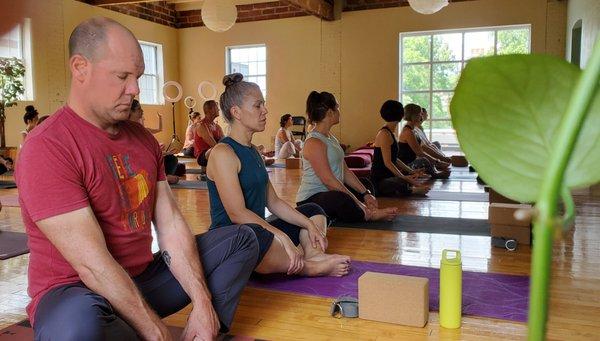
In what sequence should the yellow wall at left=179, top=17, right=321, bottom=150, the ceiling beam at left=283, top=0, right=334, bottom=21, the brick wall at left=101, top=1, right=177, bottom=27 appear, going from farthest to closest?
the yellow wall at left=179, top=17, right=321, bottom=150, the brick wall at left=101, top=1, right=177, bottom=27, the ceiling beam at left=283, top=0, right=334, bottom=21

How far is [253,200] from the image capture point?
2551mm

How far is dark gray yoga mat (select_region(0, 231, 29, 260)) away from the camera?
10.4 feet

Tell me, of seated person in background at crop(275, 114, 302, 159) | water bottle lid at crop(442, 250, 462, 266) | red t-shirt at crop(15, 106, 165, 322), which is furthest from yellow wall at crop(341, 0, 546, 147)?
red t-shirt at crop(15, 106, 165, 322)

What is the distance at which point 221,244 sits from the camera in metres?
1.87

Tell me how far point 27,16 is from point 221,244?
8.41 metres

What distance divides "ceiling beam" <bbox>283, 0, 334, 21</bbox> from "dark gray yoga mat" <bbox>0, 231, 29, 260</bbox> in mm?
6176

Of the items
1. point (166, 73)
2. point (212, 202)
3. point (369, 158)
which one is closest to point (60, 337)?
point (212, 202)

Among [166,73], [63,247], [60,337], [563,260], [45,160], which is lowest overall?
[563,260]

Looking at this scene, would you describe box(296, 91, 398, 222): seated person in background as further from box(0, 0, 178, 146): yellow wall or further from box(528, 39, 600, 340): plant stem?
box(0, 0, 178, 146): yellow wall

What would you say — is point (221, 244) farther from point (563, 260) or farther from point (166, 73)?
point (166, 73)

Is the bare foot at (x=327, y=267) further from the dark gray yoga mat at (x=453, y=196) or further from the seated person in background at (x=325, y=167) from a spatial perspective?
the dark gray yoga mat at (x=453, y=196)

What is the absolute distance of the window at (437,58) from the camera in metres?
9.59

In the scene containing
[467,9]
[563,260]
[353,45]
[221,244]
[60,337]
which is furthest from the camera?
[353,45]

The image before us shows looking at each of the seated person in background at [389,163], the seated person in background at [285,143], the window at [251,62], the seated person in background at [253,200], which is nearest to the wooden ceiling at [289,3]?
the window at [251,62]
